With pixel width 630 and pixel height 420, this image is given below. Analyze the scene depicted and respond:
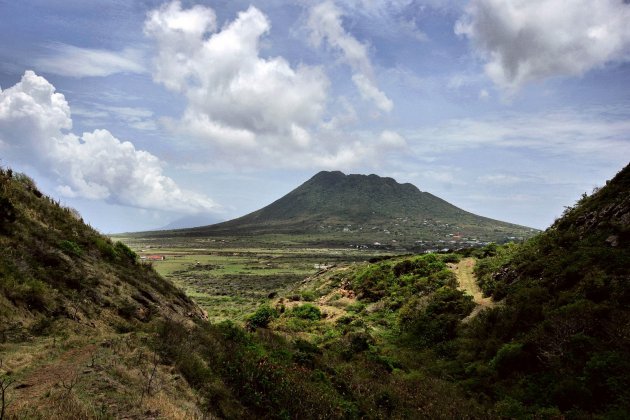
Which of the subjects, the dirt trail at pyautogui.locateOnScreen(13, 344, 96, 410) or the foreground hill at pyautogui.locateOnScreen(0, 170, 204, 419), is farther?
the foreground hill at pyautogui.locateOnScreen(0, 170, 204, 419)

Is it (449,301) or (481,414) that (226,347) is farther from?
(449,301)

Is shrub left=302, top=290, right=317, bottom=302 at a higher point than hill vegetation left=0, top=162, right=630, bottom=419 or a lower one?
lower

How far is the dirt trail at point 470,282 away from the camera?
2308cm

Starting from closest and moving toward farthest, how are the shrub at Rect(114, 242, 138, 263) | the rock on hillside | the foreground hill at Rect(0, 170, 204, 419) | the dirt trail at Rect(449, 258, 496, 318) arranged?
1. the foreground hill at Rect(0, 170, 204, 419)
2. the rock on hillside
3. the shrub at Rect(114, 242, 138, 263)
4. the dirt trail at Rect(449, 258, 496, 318)

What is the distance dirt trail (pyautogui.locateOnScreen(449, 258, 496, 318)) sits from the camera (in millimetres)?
23078

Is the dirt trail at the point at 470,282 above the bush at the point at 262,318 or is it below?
above

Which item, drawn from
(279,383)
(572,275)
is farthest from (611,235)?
(279,383)

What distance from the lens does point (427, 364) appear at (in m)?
19.5

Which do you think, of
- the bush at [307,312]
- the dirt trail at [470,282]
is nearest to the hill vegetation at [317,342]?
the dirt trail at [470,282]

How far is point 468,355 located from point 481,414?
599 centimetres

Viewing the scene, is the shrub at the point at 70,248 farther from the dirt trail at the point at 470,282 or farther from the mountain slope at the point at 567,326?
the dirt trail at the point at 470,282

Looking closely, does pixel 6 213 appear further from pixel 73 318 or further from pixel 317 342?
pixel 317 342

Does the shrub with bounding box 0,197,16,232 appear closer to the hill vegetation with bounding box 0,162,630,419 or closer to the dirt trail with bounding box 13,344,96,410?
the hill vegetation with bounding box 0,162,630,419

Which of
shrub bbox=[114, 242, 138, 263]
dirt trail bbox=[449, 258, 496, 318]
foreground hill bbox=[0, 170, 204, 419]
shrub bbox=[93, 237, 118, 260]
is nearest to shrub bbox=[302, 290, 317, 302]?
dirt trail bbox=[449, 258, 496, 318]
